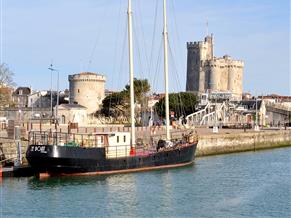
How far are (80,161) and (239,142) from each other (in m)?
24.1

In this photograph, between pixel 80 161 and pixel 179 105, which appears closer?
pixel 80 161

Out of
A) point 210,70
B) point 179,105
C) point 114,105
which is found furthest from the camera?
point 210,70

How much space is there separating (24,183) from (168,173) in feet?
28.2

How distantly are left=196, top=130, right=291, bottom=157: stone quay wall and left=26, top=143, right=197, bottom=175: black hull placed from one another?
39.1 feet

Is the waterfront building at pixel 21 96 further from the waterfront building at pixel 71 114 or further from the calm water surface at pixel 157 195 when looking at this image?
the calm water surface at pixel 157 195

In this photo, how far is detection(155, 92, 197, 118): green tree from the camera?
81.2 meters

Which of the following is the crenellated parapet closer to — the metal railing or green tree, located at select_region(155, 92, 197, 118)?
green tree, located at select_region(155, 92, 197, 118)

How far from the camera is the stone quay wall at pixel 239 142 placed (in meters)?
46.7

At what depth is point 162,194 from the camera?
26750mm

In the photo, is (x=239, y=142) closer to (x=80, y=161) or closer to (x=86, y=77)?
(x=80, y=161)

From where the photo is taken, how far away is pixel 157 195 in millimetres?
26516

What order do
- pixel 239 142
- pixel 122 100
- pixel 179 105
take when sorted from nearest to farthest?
pixel 239 142, pixel 122 100, pixel 179 105

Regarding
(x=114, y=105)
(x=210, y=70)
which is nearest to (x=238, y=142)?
(x=114, y=105)

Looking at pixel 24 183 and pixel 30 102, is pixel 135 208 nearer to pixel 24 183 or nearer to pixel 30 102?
pixel 24 183
